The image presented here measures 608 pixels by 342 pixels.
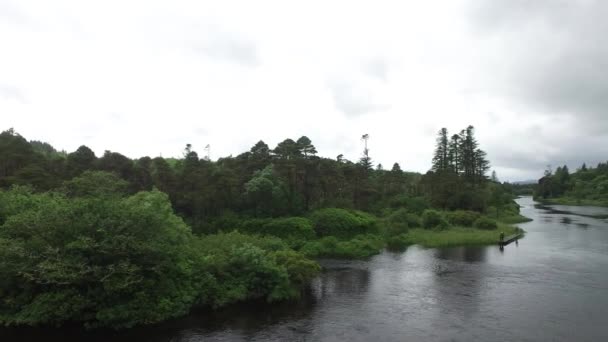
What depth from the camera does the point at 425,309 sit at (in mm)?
24750

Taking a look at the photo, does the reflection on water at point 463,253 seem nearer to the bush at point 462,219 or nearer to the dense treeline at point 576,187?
the bush at point 462,219

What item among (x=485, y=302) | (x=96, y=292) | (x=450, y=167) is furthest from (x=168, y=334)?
(x=450, y=167)

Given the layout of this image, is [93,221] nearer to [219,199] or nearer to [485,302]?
[485,302]

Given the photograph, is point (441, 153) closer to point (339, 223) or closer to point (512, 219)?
point (512, 219)

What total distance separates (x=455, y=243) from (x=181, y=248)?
36.6 meters

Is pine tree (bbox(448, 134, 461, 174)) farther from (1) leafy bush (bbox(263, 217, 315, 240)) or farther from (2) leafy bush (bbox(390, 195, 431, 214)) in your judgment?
(1) leafy bush (bbox(263, 217, 315, 240))

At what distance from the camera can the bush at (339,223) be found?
165ft

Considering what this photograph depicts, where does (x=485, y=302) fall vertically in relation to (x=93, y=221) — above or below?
below

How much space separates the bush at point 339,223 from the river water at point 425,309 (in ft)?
36.8

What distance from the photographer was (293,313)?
80.1 ft

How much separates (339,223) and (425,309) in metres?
26.2

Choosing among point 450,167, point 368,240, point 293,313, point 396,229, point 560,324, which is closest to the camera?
point 560,324

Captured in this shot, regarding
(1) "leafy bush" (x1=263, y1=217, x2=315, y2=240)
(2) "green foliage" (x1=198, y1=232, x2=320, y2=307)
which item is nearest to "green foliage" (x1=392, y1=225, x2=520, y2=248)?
(1) "leafy bush" (x1=263, y1=217, x2=315, y2=240)

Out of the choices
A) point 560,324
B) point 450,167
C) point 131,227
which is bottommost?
point 560,324
